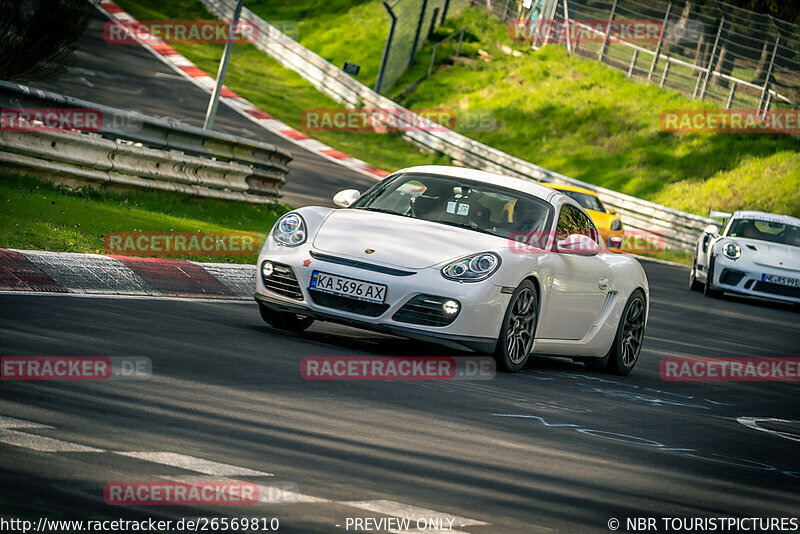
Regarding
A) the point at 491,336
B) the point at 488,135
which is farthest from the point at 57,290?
the point at 488,135

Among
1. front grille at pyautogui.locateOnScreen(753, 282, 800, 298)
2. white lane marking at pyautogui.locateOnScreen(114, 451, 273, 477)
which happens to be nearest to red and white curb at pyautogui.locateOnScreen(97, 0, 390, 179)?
front grille at pyautogui.locateOnScreen(753, 282, 800, 298)

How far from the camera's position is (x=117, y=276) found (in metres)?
9.79

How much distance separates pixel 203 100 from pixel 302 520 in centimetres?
2754

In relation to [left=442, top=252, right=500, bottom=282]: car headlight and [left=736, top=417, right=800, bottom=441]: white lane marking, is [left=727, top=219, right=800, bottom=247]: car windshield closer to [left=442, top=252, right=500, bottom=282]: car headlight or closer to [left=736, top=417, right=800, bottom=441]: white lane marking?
[left=736, top=417, right=800, bottom=441]: white lane marking

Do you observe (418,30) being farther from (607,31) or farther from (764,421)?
(764,421)

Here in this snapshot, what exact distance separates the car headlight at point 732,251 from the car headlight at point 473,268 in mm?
12221

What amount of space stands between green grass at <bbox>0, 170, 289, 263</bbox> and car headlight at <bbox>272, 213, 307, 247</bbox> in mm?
2225

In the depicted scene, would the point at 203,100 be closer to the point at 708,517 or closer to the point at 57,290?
the point at 57,290

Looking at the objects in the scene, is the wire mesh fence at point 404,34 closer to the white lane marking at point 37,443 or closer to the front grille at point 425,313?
the front grille at point 425,313

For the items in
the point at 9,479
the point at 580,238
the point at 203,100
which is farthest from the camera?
the point at 203,100

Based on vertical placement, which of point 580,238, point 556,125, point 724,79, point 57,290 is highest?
point 724,79

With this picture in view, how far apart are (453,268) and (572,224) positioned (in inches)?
76.8

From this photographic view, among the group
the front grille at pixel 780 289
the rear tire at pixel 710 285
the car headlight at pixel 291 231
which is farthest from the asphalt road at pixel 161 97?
the car headlight at pixel 291 231

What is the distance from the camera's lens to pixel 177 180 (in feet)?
48.2
